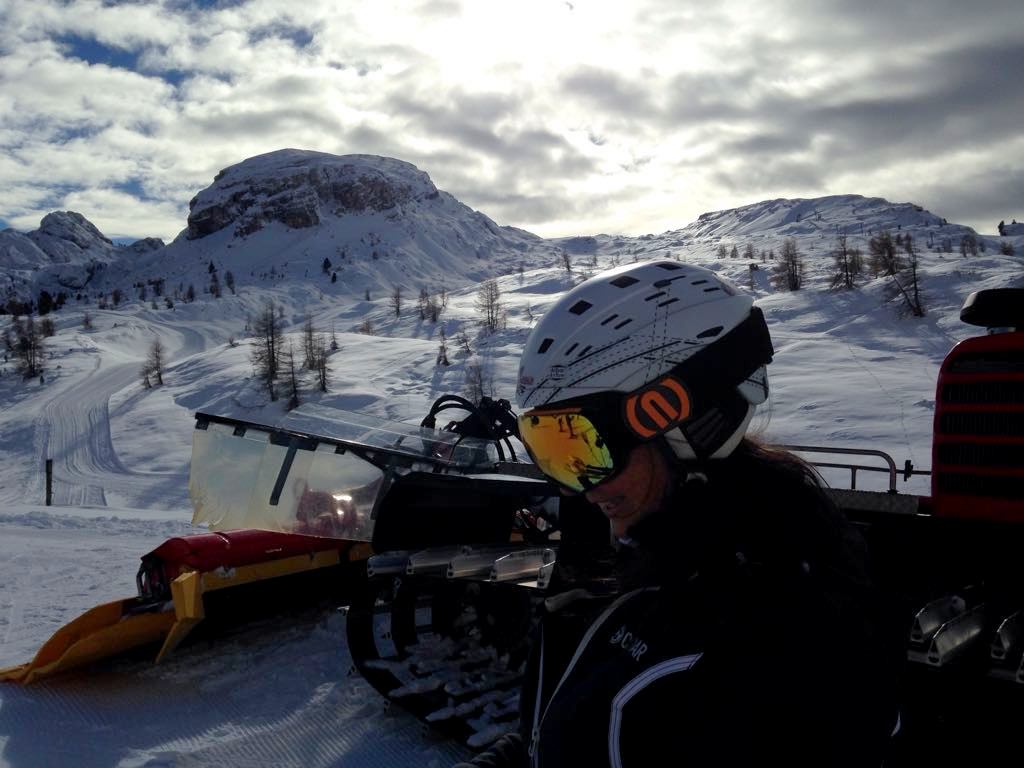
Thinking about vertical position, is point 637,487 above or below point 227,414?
above

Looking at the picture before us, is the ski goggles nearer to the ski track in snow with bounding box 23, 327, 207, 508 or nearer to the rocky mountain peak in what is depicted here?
the ski track in snow with bounding box 23, 327, 207, 508

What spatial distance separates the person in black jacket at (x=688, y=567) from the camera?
4.08ft

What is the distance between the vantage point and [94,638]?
15.2ft

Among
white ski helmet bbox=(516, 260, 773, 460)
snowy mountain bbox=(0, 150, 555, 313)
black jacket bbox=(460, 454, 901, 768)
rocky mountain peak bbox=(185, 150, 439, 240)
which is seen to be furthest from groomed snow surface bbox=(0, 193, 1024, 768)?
rocky mountain peak bbox=(185, 150, 439, 240)

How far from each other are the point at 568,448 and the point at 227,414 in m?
32.5

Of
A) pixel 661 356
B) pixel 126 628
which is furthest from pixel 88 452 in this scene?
pixel 661 356

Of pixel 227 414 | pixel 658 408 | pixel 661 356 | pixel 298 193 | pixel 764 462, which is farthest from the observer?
pixel 298 193

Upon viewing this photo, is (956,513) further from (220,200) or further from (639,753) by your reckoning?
(220,200)

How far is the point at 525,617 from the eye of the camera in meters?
3.99

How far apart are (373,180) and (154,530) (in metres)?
171

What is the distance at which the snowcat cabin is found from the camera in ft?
12.6

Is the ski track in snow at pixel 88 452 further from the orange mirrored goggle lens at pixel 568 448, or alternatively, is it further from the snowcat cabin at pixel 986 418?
the orange mirrored goggle lens at pixel 568 448

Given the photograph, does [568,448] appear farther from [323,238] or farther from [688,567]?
[323,238]

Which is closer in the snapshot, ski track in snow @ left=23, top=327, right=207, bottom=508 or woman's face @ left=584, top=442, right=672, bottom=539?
woman's face @ left=584, top=442, right=672, bottom=539
